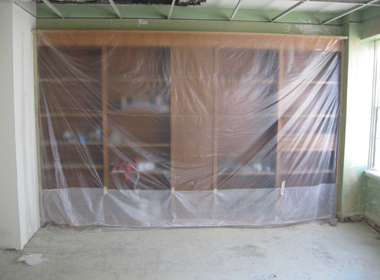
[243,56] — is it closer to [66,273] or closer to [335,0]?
[335,0]

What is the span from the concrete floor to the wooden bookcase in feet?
1.60

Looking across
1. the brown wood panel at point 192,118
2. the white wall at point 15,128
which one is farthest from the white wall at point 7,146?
the brown wood panel at point 192,118

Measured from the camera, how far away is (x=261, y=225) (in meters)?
2.78

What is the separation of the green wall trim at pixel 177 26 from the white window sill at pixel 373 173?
158 centimetres

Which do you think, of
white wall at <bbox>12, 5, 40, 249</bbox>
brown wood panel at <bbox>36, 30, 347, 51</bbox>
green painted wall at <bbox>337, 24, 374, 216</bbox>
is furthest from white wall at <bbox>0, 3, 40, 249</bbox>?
green painted wall at <bbox>337, 24, 374, 216</bbox>

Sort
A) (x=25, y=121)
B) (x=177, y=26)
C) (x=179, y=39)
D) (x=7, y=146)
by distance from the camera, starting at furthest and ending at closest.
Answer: (x=177, y=26) → (x=179, y=39) → (x=25, y=121) → (x=7, y=146)

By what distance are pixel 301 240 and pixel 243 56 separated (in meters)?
1.86

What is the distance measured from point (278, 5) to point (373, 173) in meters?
1.96

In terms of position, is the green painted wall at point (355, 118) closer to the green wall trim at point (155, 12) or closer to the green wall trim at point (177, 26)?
the green wall trim at point (177, 26)

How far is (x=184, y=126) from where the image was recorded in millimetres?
2707

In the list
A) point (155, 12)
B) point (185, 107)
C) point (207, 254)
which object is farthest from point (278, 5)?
point (207, 254)

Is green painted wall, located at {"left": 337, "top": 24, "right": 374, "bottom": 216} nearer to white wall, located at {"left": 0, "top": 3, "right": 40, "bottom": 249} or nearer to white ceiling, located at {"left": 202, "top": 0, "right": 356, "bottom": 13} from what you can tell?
white ceiling, located at {"left": 202, "top": 0, "right": 356, "bottom": 13}

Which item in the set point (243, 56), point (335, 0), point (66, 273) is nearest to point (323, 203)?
point (243, 56)

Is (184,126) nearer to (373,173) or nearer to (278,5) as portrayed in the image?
(278,5)
